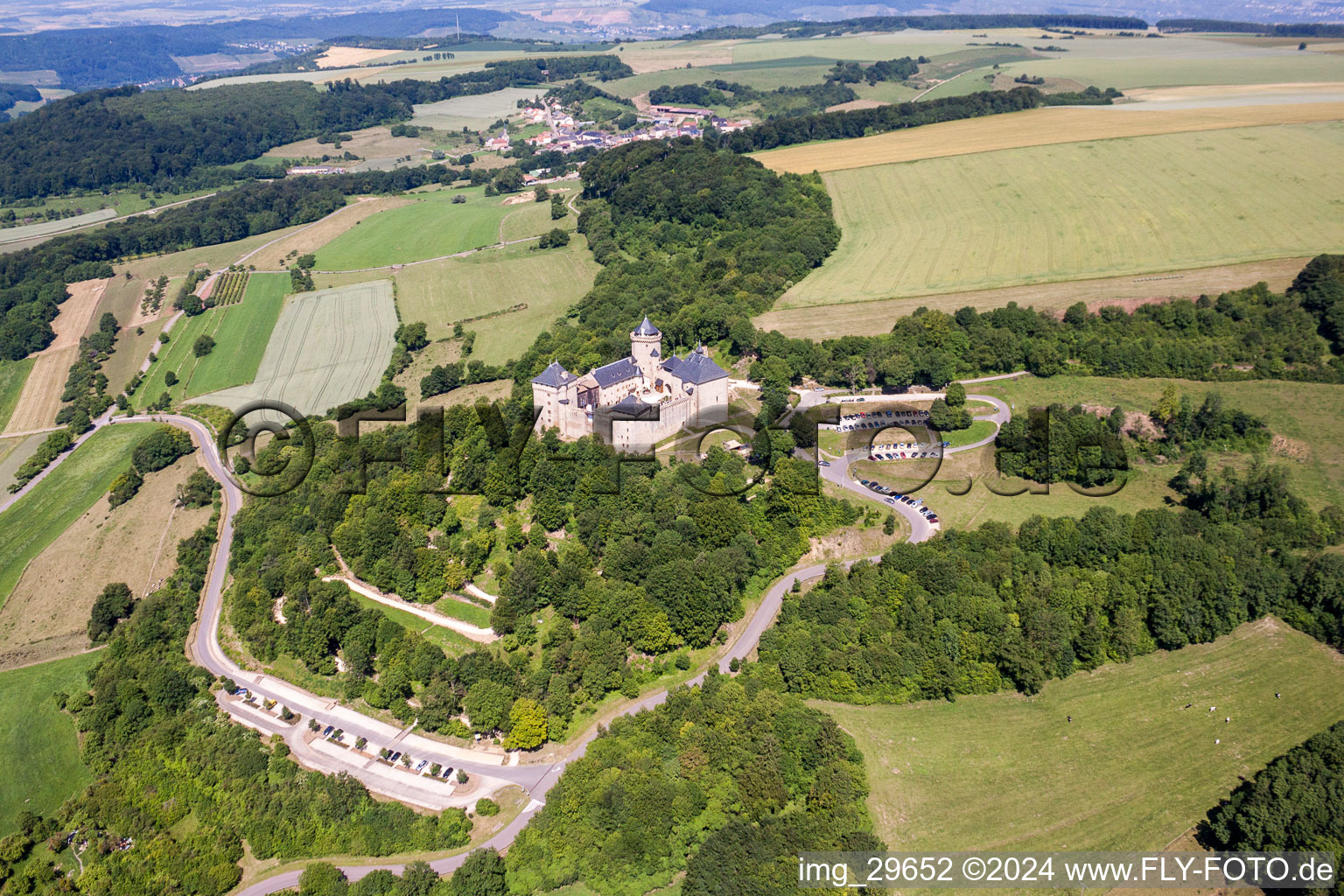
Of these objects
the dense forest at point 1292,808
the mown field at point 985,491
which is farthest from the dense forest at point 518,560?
the dense forest at point 1292,808

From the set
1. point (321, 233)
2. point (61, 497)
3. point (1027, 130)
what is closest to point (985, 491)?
point (61, 497)

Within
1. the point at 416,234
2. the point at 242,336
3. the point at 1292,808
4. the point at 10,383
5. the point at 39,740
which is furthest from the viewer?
the point at 416,234

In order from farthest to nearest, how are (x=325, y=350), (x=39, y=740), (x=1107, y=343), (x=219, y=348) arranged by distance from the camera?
1. (x=219, y=348)
2. (x=325, y=350)
3. (x=1107, y=343)
4. (x=39, y=740)

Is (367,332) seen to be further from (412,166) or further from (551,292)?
(412,166)

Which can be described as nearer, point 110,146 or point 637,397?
point 637,397

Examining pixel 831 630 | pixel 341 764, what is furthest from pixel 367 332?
pixel 831 630

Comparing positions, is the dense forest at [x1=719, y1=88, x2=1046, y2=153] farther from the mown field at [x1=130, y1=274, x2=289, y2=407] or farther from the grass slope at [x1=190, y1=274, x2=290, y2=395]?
the mown field at [x1=130, y1=274, x2=289, y2=407]

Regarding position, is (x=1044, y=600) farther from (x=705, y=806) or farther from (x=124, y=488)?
(x=124, y=488)
